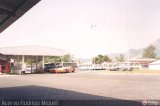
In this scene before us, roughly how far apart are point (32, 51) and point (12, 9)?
118ft

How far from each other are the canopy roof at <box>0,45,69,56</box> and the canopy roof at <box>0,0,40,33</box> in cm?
3208

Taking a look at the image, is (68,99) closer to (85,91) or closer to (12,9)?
(85,91)

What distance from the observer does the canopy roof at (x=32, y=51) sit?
4375 centimetres

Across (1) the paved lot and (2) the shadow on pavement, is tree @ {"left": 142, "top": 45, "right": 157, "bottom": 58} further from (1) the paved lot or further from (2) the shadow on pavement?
(2) the shadow on pavement

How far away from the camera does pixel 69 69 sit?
4872cm

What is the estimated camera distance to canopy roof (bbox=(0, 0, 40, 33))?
33.7 feet

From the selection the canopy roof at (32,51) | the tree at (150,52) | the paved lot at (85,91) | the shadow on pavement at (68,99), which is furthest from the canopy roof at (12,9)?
the tree at (150,52)

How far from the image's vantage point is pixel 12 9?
A: 1096 centimetres

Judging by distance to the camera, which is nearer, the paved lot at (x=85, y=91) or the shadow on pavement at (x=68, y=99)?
the shadow on pavement at (x=68, y=99)

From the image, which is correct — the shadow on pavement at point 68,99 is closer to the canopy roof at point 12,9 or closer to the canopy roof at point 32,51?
the canopy roof at point 12,9

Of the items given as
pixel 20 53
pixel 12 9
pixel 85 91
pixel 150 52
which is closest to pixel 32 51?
pixel 20 53

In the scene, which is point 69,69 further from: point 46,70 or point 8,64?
point 8,64

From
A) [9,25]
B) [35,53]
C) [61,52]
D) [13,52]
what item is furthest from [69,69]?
[9,25]

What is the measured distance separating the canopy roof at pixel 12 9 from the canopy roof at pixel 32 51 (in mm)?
32079
